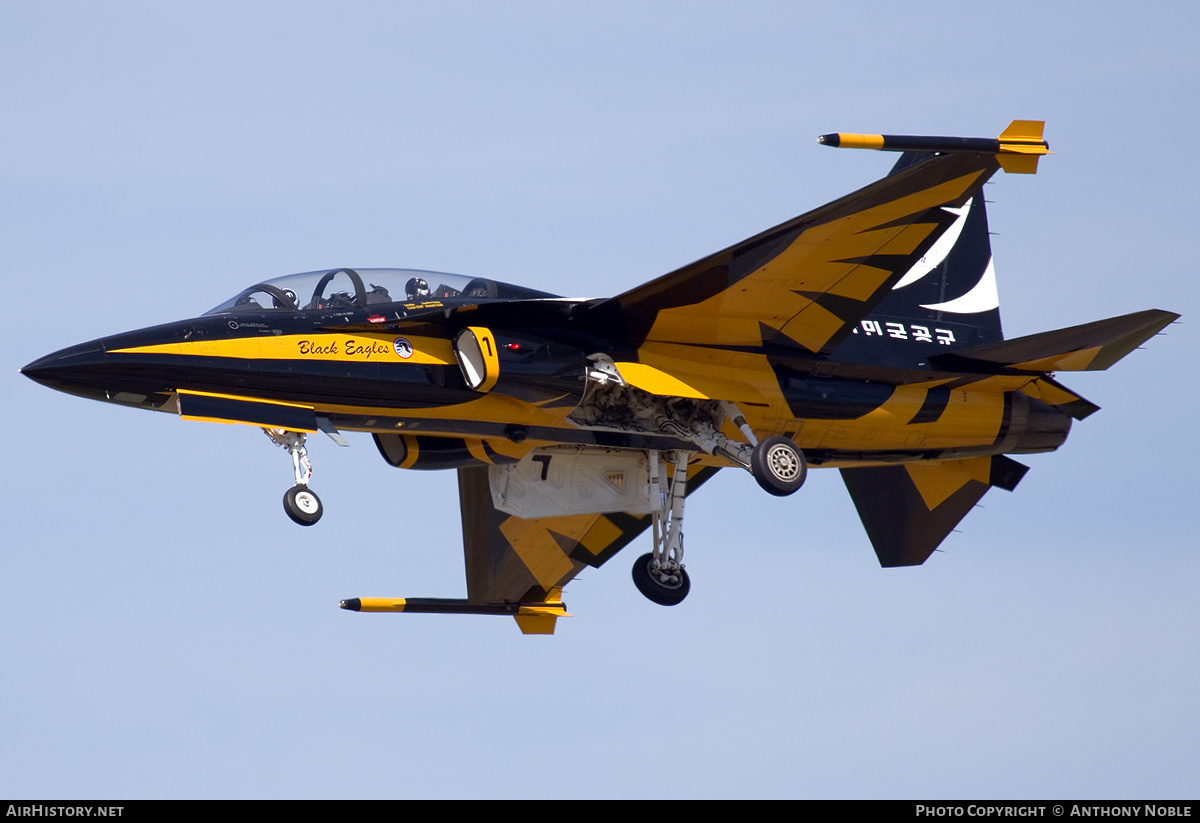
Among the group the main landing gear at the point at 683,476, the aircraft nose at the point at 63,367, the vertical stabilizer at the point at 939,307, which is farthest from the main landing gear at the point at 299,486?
the vertical stabilizer at the point at 939,307

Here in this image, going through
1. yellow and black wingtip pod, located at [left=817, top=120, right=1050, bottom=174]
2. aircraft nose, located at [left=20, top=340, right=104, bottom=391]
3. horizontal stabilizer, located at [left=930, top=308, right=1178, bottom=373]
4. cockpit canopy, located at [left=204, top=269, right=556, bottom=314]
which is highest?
yellow and black wingtip pod, located at [left=817, top=120, right=1050, bottom=174]

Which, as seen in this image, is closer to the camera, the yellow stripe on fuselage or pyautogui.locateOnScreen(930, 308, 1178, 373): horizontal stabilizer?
the yellow stripe on fuselage

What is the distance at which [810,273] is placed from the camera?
2142cm

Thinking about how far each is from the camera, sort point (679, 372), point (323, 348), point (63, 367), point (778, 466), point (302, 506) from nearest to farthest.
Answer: point (63, 367) < point (302, 506) < point (323, 348) < point (778, 466) < point (679, 372)

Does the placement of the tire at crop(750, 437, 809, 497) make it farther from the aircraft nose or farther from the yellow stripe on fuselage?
the aircraft nose

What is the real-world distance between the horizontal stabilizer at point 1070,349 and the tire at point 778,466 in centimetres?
315

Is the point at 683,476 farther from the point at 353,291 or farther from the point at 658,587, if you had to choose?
the point at 353,291

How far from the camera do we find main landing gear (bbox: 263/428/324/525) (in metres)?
19.0

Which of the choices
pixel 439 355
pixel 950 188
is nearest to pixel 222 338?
pixel 439 355

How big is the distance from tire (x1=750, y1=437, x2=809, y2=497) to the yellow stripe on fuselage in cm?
395

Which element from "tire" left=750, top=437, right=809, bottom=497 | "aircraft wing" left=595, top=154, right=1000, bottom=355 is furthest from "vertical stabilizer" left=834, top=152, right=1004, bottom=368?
"tire" left=750, top=437, right=809, bottom=497

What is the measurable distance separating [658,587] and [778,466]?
256 cm

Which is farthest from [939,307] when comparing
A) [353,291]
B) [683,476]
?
[353,291]

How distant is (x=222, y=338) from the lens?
63.6 feet
